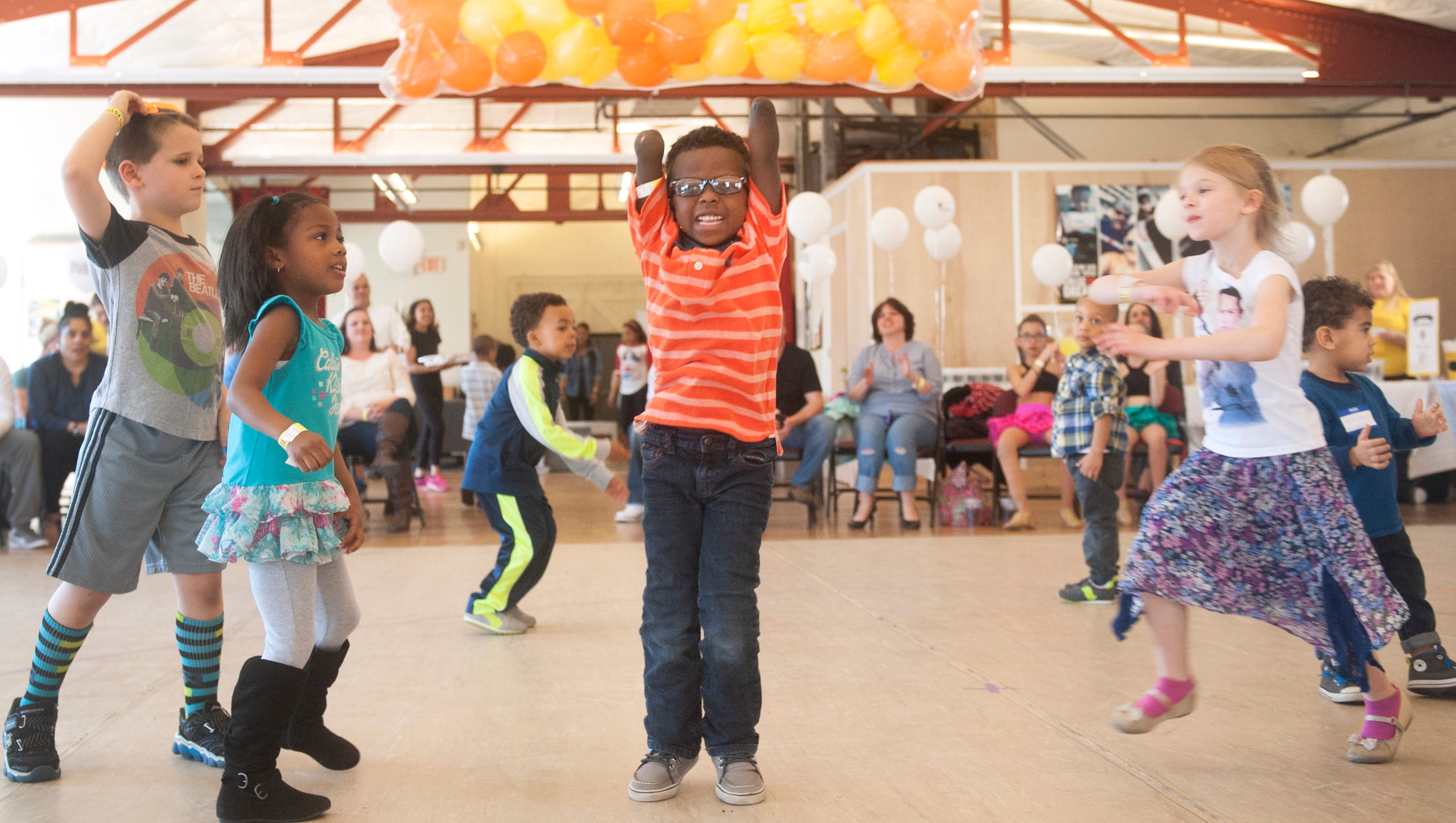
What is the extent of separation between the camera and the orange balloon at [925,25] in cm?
590

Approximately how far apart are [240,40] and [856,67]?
5.90m

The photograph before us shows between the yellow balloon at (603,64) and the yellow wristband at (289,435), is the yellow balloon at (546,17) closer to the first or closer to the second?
the yellow balloon at (603,64)

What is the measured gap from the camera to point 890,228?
866 centimetres

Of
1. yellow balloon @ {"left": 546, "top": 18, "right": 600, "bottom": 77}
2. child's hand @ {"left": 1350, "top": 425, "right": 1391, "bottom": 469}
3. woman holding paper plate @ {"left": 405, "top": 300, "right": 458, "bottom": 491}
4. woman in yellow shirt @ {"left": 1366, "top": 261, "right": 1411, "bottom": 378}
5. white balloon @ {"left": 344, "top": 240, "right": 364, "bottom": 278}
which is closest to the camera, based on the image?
child's hand @ {"left": 1350, "top": 425, "right": 1391, "bottom": 469}

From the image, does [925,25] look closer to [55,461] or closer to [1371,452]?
[1371,452]

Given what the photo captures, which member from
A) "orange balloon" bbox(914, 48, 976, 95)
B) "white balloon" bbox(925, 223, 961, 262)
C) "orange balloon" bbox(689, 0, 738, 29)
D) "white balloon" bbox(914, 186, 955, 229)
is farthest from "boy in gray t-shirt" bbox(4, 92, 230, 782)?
"white balloon" bbox(925, 223, 961, 262)

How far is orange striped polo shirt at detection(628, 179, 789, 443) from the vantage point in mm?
1929

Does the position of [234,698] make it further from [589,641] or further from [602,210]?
[602,210]

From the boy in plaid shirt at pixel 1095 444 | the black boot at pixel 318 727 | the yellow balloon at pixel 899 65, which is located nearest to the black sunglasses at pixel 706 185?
the black boot at pixel 318 727

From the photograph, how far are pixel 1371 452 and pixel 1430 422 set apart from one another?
26cm

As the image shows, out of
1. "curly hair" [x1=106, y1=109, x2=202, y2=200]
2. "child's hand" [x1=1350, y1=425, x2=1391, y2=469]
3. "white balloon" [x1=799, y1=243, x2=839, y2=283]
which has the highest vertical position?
"white balloon" [x1=799, y1=243, x2=839, y2=283]

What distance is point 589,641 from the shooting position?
127 inches

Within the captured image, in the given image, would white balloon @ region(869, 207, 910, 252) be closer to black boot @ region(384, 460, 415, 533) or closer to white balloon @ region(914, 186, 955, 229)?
white balloon @ region(914, 186, 955, 229)

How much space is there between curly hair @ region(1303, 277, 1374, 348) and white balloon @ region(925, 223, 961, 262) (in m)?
6.46
